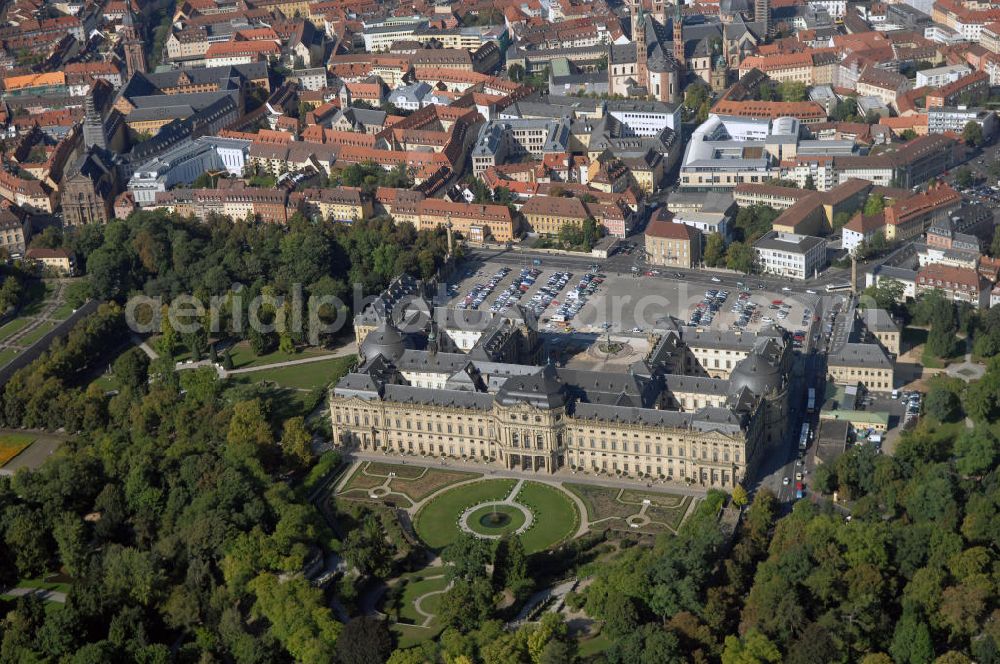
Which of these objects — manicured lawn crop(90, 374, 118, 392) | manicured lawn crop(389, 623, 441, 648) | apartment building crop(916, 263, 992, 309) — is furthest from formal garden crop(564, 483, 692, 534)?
manicured lawn crop(90, 374, 118, 392)

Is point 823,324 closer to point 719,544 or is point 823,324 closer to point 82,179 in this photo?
point 719,544

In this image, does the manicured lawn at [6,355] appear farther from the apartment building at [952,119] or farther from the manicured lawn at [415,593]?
the apartment building at [952,119]

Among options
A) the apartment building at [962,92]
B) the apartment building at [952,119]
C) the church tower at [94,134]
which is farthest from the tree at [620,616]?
the church tower at [94,134]

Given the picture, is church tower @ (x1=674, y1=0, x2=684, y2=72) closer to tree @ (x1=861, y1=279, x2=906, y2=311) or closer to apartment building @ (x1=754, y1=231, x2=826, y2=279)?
apartment building @ (x1=754, y1=231, x2=826, y2=279)

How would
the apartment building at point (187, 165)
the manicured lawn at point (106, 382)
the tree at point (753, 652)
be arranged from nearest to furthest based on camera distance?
the tree at point (753, 652)
the manicured lawn at point (106, 382)
the apartment building at point (187, 165)

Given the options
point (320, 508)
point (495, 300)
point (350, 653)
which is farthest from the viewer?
point (495, 300)

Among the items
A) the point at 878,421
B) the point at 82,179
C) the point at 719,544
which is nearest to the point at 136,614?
the point at 719,544
